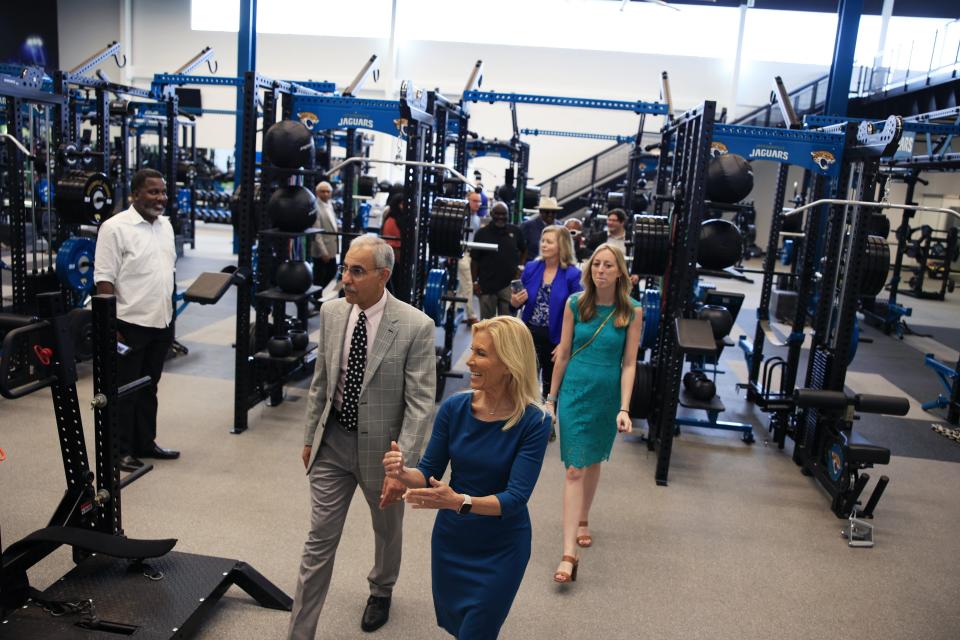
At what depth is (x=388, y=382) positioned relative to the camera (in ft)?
8.83

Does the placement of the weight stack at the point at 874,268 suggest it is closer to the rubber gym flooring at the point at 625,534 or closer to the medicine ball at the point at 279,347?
the rubber gym flooring at the point at 625,534

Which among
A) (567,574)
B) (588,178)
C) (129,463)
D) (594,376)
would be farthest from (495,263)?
(588,178)

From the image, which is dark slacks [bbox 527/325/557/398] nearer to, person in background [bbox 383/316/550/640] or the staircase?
person in background [bbox 383/316/550/640]

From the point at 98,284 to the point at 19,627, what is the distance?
2111 mm

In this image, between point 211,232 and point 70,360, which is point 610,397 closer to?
point 70,360

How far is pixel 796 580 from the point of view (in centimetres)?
381

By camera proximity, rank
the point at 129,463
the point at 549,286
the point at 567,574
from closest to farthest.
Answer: the point at 567,574
the point at 129,463
the point at 549,286

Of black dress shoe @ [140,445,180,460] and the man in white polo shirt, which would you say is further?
black dress shoe @ [140,445,180,460]

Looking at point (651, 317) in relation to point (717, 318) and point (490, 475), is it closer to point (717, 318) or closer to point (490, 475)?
point (717, 318)

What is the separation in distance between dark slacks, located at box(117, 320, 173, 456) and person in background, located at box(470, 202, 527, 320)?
9.95 ft

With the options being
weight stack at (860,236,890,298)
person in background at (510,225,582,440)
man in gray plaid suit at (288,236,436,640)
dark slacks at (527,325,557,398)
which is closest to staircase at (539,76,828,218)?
dark slacks at (527,325,557,398)

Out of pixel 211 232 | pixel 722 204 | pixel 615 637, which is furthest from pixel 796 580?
pixel 211 232

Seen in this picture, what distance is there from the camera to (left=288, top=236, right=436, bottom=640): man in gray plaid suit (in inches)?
105

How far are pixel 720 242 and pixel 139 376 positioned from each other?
3768mm
